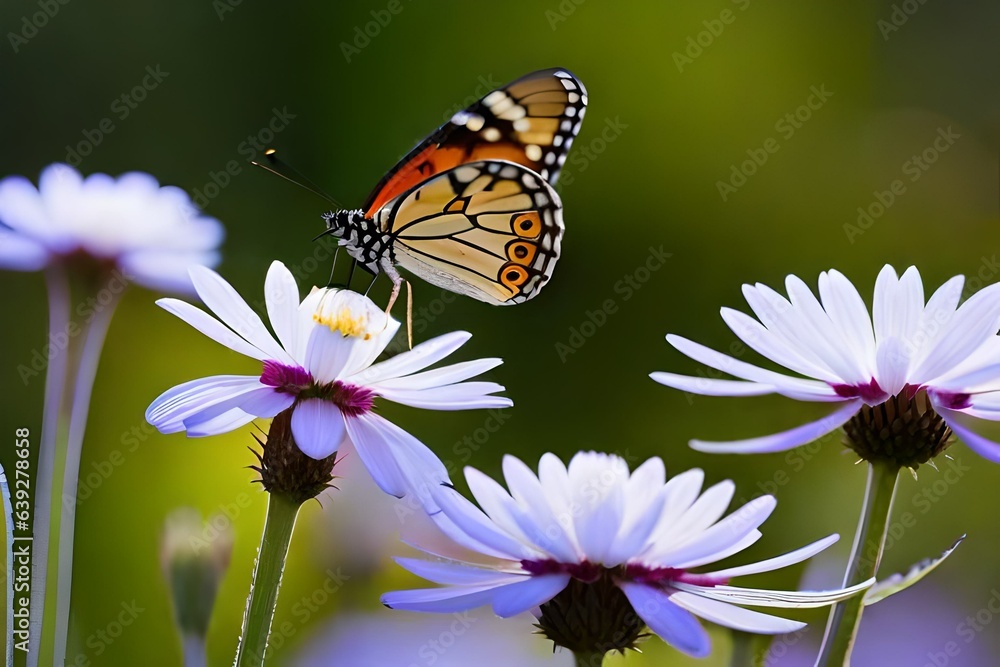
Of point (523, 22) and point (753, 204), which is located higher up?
point (523, 22)

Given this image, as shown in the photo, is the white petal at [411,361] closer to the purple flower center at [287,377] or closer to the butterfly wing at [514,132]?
the purple flower center at [287,377]

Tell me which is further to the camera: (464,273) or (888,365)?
(464,273)

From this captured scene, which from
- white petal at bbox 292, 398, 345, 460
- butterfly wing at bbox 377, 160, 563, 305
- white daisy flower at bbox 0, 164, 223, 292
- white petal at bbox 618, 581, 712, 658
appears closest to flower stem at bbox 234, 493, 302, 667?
white petal at bbox 292, 398, 345, 460

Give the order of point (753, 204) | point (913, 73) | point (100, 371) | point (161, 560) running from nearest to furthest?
point (161, 560)
point (100, 371)
point (753, 204)
point (913, 73)

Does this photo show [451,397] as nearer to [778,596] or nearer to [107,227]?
[778,596]

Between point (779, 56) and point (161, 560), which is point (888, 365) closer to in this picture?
point (161, 560)

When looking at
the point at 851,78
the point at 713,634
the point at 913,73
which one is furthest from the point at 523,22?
the point at 713,634

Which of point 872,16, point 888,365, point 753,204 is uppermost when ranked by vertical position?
point 872,16
